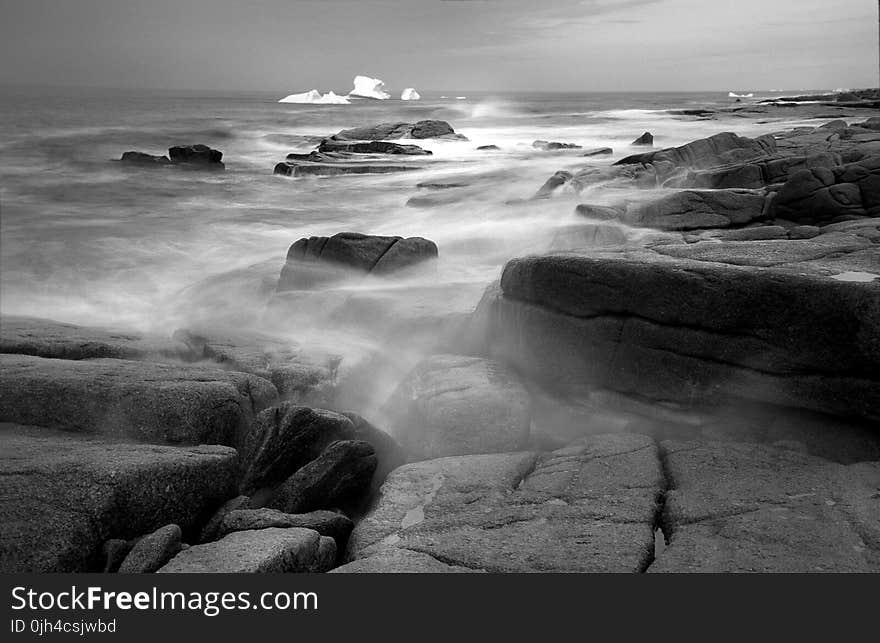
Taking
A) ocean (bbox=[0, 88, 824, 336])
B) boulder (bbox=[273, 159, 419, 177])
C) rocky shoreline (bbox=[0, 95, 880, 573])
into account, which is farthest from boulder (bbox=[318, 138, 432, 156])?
rocky shoreline (bbox=[0, 95, 880, 573])

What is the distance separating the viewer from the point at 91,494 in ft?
11.8

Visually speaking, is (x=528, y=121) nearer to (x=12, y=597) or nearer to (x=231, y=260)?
(x=231, y=260)

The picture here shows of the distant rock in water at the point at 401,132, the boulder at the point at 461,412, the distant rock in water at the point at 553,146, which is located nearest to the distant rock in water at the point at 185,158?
the distant rock in water at the point at 401,132

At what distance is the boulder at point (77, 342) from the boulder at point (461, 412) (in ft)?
7.41

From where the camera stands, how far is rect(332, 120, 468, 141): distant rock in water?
120 ft

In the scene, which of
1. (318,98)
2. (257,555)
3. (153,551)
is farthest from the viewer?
(318,98)

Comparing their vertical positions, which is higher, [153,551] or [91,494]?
[91,494]

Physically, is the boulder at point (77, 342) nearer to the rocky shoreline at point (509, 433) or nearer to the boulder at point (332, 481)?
the rocky shoreline at point (509, 433)

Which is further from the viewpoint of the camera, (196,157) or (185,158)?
(196,157)

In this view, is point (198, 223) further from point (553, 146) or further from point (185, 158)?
point (553, 146)

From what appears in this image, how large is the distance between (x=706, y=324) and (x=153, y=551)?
3.55 meters

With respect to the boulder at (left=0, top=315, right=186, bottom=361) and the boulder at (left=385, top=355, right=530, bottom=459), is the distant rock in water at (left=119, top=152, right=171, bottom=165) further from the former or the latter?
the boulder at (left=385, top=355, right=530, bottom=459)

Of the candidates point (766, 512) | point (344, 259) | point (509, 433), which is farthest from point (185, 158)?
point (766, 512)

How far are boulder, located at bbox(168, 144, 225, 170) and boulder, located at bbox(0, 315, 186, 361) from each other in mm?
21882
